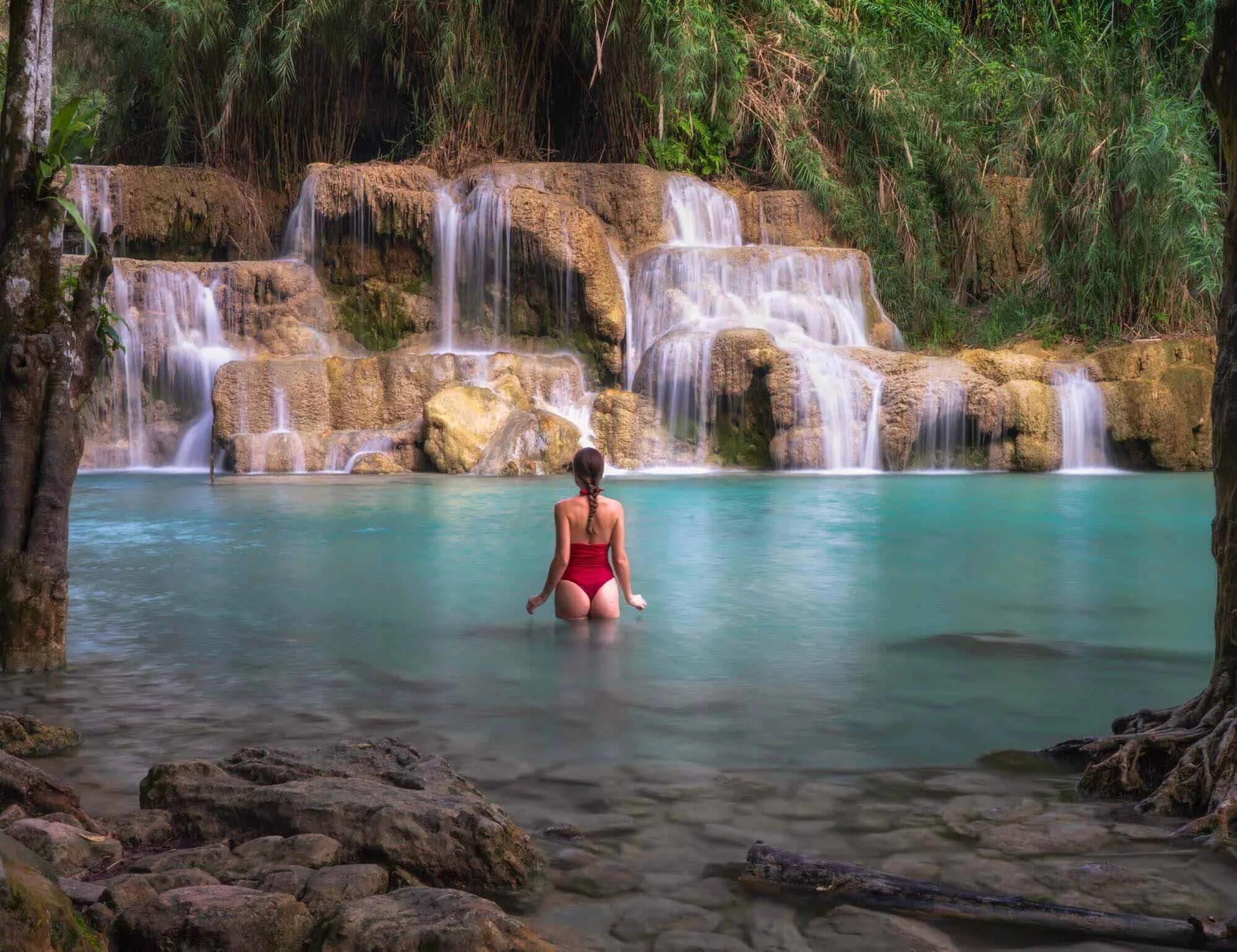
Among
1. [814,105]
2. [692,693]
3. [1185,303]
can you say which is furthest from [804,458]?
[692,693]

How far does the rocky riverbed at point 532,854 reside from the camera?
245 centimetres

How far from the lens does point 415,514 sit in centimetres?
1164

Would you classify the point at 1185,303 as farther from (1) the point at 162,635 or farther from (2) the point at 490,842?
(2) the point at 490,842

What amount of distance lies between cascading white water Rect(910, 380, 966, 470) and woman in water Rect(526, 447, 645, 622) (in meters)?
12.4

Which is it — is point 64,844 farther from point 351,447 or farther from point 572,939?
point 351,447

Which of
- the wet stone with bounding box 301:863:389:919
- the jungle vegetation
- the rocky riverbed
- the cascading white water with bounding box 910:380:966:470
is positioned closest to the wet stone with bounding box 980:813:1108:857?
the rocky riverbed

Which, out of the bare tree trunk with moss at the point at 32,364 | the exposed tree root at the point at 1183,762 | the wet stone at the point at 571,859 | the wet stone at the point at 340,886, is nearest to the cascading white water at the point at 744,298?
the bare tree trunk with moss at the point at 32,364

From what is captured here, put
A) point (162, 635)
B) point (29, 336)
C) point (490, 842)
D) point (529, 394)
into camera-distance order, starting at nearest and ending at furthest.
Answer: point (490, 842) < point (29, 336) < point (162, 635) < point (529, 394)

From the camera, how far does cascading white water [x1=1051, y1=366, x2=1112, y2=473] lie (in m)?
18.1

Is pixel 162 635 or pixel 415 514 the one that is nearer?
pixel 162 635

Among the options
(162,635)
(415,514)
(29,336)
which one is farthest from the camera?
(415,514)

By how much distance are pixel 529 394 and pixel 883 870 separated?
16025mm

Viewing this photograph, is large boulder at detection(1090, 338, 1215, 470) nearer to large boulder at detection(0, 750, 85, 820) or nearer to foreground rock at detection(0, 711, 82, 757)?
foreground rock at detection(0, 711, 82, 757)

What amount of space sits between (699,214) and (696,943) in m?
20.5
